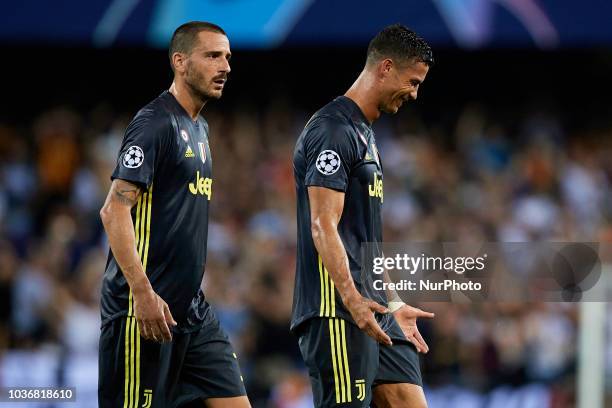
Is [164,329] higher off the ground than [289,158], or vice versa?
[289,158]

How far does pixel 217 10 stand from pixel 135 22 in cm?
84

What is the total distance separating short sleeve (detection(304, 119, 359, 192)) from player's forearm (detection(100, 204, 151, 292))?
2.46 feet

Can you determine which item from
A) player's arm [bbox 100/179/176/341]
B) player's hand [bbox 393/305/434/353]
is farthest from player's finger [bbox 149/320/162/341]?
player's hand [bbox 393/305/434/353]

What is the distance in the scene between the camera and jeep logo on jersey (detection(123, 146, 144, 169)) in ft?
14.2

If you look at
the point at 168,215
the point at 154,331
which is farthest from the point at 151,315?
the point at 168,215

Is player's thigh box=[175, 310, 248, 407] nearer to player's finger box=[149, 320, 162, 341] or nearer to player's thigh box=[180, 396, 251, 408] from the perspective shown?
player's thigh box=[180, 396, 251, 408]

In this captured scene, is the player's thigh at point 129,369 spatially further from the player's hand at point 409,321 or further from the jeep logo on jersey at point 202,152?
the player's hand at point 409,321

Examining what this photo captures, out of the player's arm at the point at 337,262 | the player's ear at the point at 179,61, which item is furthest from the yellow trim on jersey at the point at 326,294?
the player's ear at the point at 179,61

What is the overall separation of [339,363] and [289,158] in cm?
682

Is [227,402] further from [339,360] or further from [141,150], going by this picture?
[141,150]

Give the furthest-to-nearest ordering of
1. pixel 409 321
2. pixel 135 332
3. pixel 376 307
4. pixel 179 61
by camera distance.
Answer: pixel 409 321
pixel 179 61
pixel 135 332
pixel 376 307

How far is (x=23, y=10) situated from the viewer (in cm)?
977

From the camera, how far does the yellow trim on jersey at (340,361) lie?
14.6 ft

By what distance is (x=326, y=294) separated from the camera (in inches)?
177
